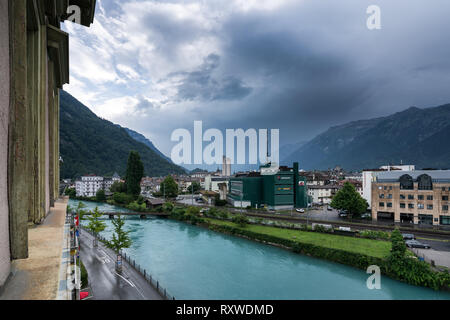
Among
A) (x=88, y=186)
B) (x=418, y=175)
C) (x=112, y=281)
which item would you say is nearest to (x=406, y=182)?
(x=418, y=175)

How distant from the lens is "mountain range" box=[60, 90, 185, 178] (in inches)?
4852

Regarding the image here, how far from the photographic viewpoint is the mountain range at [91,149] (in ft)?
404

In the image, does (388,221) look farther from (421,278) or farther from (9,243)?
(9,243)

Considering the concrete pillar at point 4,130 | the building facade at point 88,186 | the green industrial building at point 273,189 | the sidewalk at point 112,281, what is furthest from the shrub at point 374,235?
the building facade at point 88,186

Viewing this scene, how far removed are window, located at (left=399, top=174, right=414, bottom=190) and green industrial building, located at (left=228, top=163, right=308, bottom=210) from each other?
16.4 metres

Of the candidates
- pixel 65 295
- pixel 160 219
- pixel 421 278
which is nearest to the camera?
pixel 65 295

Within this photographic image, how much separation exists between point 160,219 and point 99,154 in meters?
123

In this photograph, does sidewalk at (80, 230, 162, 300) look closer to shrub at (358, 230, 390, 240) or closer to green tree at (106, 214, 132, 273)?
green tree at (106, 214, 132, 273)

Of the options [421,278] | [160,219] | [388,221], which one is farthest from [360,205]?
[160,219]

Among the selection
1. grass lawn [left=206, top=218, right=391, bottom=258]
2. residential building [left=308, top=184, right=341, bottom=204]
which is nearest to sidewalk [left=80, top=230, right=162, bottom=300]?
grass lawn [left=206, top=218, right=391, bottom=258]

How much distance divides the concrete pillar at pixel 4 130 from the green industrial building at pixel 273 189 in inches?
1749

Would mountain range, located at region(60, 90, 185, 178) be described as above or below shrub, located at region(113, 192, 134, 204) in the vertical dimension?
above
